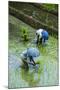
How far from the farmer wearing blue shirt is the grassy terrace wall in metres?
0.04

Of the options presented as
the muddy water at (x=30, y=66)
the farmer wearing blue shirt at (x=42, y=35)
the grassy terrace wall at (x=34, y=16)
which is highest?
the grassy terrace wall at (x=34, y=16)

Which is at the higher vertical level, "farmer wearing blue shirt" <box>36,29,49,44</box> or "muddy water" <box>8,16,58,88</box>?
"farmer wearing blue shirt" <box>36,29,49,44</box>

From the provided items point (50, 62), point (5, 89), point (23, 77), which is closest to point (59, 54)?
point (50, 62)

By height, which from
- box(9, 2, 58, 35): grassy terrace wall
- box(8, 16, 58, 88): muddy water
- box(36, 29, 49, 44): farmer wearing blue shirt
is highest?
box(9, 2, 58, 35): grassy terrace wall

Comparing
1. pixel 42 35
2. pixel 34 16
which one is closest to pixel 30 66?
pixel 42 35

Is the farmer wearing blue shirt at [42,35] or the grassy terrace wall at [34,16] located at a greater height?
the grassy terrace wall at [34,16]

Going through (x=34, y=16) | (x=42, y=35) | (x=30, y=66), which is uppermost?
(x=34, y=16)

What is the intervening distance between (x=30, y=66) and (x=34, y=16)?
1.66ft

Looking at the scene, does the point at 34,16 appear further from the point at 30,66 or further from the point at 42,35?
the point at 30,66

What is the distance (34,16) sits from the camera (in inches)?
77.5

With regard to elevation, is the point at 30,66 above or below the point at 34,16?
below

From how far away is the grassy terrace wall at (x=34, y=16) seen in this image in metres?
1.93

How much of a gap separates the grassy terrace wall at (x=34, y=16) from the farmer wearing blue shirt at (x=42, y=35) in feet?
0.14

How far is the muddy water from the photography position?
74.6 inches
